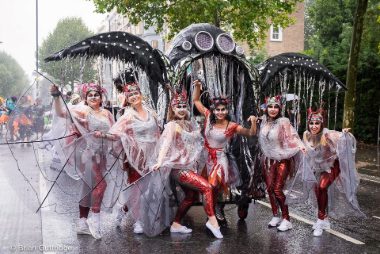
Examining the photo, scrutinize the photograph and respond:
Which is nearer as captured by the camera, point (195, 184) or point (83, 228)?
point (195, 184)

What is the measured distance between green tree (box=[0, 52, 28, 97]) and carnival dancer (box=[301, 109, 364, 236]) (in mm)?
60525

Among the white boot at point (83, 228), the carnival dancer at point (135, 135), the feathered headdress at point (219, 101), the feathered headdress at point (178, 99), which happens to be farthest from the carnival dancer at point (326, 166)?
the white boot at point (83, 228)

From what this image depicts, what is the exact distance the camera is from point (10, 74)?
2923 inches

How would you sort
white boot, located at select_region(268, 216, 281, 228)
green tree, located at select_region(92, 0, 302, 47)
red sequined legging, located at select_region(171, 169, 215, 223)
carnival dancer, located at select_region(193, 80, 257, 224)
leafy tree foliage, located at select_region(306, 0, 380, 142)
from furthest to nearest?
leafy tree foliage, located at select_region(306, 0, 380, 142) < green tree, located at select_region(92, 0, 302, 47) < white boot, located at select_region(268, 216, 281, 228) < carnival dancer, located at select_region(193, 80, 257, 224) < red sequined legging, located at select_region(171, 169, 215, 223)

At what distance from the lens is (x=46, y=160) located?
267 inches

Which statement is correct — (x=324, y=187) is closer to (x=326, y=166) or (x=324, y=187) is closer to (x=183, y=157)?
(x=326, y=166)

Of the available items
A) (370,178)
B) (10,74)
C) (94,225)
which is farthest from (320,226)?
(10,74)

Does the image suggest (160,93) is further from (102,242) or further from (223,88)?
(102,242)

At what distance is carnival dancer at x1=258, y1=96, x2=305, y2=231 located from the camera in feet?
22.7

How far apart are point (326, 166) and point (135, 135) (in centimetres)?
252

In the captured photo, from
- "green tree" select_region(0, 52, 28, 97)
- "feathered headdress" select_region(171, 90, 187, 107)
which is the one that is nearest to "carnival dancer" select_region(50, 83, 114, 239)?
"feathered headdress" select_region(171, 90, 187, 107)

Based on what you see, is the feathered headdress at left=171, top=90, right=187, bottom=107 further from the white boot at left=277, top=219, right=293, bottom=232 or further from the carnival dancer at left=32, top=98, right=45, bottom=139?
the white boot at left=277, top=219, right=293, bottom=232

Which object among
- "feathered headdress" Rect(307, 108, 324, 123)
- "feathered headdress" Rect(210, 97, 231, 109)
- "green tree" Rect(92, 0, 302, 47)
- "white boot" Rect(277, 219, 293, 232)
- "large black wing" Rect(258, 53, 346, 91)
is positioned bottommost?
"white boot" Rect(277, 219, 293, 232)

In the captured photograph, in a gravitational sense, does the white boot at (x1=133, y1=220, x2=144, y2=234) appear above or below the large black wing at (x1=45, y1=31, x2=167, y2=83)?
below
